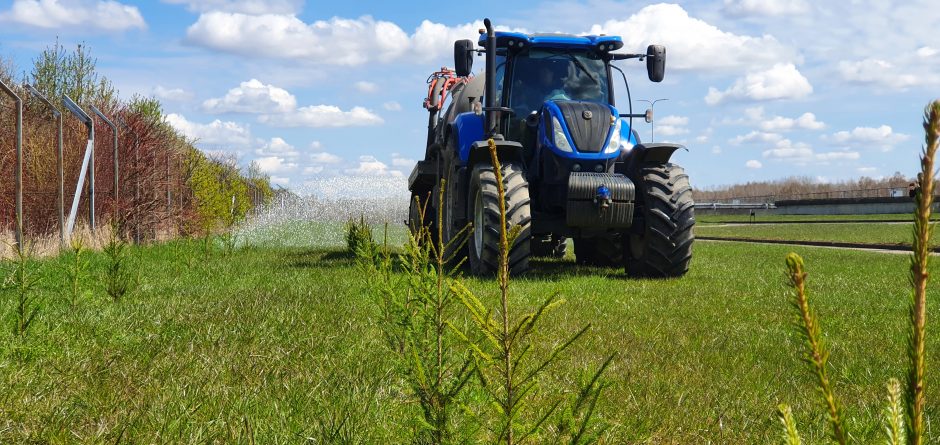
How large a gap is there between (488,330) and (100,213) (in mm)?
15385

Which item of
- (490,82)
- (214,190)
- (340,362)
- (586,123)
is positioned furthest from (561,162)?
(214,190)

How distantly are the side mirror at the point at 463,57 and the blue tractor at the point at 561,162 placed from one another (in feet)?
0.04

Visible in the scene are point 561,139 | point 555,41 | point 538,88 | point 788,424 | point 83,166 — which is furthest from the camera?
point 83,166

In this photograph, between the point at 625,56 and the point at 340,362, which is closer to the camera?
the point at 340,362

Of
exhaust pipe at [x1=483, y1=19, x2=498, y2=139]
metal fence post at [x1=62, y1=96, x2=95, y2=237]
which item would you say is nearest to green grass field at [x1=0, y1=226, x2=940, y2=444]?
exhaust pipe at [x1=483, y1=19, x2=498, y2=139]

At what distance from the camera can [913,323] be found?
883 mm

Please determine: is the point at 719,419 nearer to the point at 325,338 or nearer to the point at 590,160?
the point at 325,338

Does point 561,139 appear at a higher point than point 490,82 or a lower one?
lower

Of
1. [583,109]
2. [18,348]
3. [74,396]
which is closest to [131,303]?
[18,348]

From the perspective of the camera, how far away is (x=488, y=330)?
1.89 metres

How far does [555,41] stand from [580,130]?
4.29 ft

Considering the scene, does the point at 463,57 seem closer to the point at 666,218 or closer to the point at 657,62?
the point at 657,62

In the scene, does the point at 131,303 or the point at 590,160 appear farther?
the point at 590,160

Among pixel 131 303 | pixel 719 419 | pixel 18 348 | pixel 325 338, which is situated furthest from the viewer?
pixel 131 303
